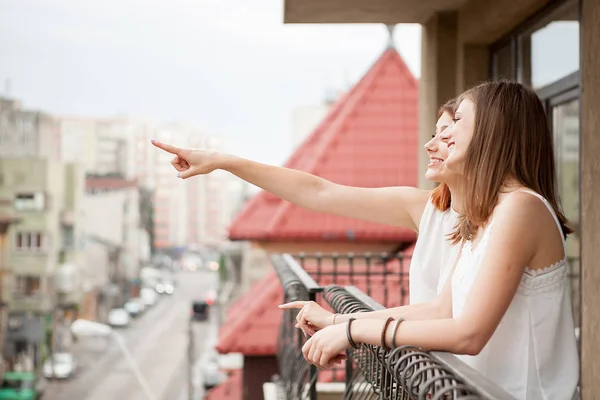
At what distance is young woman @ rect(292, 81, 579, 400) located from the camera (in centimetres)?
163

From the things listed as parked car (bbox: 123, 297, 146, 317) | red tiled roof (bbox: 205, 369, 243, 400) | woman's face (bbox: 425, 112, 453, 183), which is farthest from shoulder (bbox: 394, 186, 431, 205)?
parked car (bbox: 123, 297, 146, 317)

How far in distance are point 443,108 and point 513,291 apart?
67 cm

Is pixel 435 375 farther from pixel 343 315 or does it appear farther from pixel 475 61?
pixel 475 61

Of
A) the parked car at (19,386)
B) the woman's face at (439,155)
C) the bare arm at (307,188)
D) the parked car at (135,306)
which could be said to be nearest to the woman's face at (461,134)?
the woman's face at (439,155)

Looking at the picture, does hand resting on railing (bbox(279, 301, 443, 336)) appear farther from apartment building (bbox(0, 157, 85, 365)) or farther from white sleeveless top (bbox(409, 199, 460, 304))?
apartment building (bbox(0, 157, 85, 365))

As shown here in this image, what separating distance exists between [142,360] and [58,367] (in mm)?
7796

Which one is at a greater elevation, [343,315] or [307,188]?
[307,188]

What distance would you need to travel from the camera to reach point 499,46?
5.68m

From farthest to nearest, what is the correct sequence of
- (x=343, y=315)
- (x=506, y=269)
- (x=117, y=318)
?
(x=117, y=318) → (x=343, y=315) → (x=506, y=269)

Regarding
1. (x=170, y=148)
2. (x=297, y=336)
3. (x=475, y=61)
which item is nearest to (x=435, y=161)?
(x=170, y=148)

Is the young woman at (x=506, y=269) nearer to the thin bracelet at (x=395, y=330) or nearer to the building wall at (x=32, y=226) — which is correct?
the thin bracelet at (x=395, y=330)

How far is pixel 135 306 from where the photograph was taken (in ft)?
197

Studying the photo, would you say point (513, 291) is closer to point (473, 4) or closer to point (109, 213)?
point (473, 4)

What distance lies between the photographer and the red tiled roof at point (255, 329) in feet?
29.6
